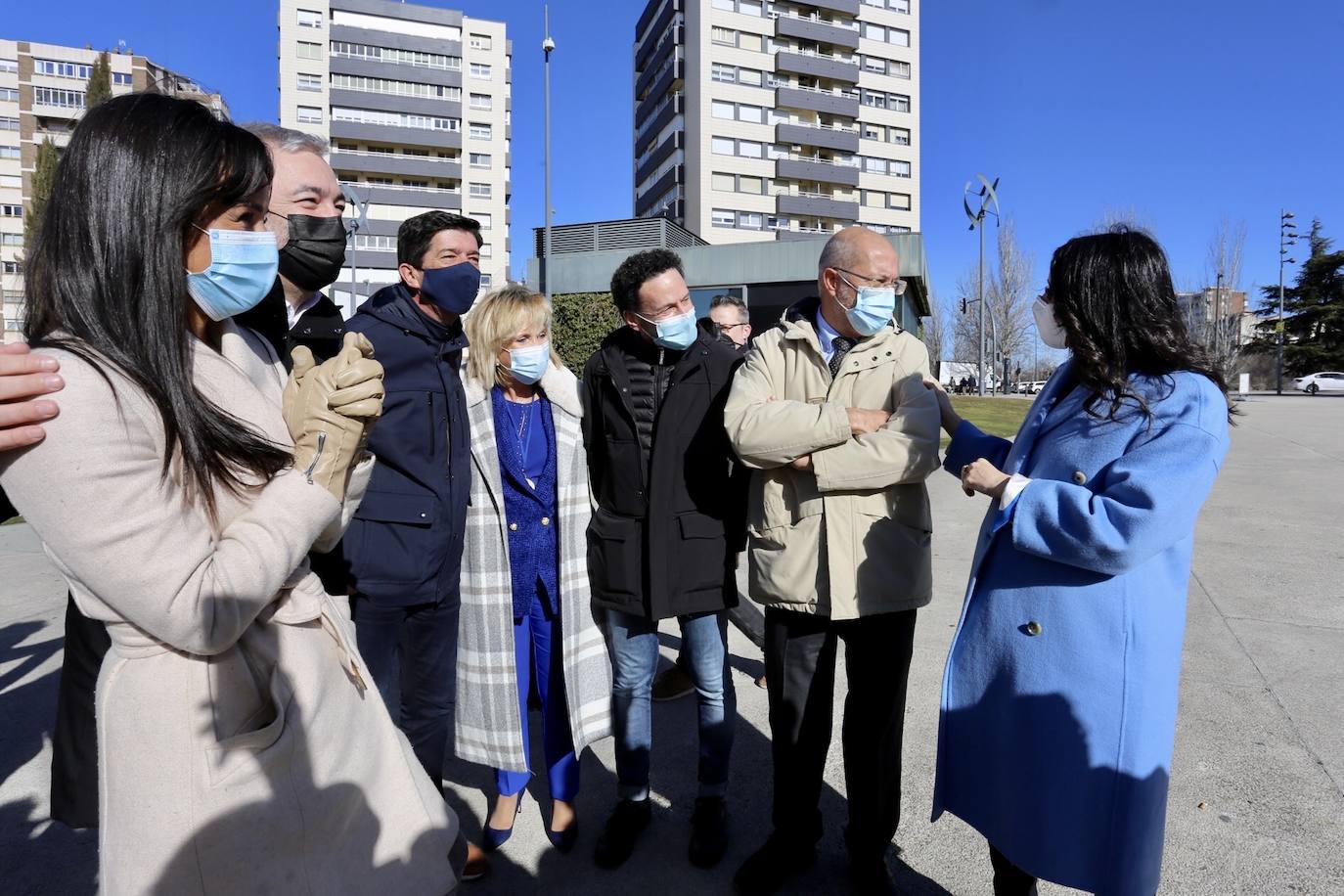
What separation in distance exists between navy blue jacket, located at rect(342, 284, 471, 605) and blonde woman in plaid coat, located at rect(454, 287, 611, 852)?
0.27 metres

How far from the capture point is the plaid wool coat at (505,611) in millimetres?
3012

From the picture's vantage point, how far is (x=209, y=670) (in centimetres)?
129

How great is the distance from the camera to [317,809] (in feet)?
4.55

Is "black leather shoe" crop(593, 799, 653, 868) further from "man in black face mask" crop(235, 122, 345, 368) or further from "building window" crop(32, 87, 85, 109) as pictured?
"building window" crop(32, 87, 85, 109)

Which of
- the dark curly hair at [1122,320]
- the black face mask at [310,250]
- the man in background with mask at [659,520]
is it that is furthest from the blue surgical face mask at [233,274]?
the dark curly hair at [1122,320]

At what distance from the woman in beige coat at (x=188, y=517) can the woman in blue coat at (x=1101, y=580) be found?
1.62 meters

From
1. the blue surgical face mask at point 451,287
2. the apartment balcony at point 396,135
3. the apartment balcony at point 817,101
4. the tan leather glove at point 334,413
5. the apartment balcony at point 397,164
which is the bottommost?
the tan leather glove at point 334,413

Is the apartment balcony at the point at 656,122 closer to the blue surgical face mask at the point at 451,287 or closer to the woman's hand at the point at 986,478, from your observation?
the blue surgical face mask at the point at 451,287

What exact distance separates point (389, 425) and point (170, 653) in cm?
136

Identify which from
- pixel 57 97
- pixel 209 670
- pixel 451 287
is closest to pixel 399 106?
pixel 57 97

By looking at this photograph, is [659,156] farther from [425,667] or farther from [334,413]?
[334,413]

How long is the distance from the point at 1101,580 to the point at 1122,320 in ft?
2.29

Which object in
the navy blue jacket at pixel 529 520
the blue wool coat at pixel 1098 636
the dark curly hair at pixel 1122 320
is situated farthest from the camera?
the navy blue jacket at pixel 529 520

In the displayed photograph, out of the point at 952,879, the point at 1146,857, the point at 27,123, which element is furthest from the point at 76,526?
the point at 27,123
